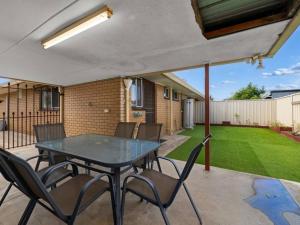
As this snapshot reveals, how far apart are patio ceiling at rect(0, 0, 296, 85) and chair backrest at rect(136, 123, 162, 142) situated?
1331 mm

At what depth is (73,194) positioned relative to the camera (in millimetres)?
1642

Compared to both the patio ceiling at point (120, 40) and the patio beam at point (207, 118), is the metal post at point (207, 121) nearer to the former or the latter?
the patio beam at point (207, 118)

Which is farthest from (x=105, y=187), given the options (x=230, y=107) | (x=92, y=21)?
(x=230, y=107)

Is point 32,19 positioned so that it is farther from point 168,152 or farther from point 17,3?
point 168,152

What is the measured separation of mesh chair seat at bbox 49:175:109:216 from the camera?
1441mm

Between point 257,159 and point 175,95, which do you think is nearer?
point 257,159

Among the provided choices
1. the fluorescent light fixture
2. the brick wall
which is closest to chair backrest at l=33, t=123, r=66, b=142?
the brick wall

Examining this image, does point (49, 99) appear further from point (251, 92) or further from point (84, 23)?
point (251, 92)

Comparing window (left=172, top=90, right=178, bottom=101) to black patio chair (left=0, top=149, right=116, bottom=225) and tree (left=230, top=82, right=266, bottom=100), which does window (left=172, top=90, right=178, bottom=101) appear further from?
tree (left=230, top=82, right=266, bottom=100)

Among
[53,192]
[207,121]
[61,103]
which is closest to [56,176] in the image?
[53,192]

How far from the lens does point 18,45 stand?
7.98 feet

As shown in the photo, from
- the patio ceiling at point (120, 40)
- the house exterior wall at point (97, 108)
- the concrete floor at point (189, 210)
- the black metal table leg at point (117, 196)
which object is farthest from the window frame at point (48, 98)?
the black metal table leg at point (117, 196)

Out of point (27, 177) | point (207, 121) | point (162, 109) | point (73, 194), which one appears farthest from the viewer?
point (162, 109)

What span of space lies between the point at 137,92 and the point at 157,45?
3100 millimetres
